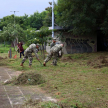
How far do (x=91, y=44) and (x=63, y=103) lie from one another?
18563 millimetres

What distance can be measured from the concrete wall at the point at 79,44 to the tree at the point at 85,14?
397 centimetres

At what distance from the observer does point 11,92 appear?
605cm

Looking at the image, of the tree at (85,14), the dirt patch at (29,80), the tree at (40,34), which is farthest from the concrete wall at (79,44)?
the dirt patch at (29,80)

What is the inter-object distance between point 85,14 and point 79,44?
625 centimetres

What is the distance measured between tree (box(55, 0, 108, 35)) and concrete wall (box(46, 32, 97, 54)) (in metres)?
3.97

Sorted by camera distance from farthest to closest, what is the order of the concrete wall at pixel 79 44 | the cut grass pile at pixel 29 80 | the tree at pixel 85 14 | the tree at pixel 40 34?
the concrete wall at pixel 79 44
the tree at pixel 40 34
the tree at pixel 85 14
the cut grass pile at pixel 29 80

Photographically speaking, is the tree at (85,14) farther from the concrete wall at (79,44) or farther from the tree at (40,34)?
the concrete wall at (79,44)

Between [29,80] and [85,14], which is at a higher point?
[85,14]

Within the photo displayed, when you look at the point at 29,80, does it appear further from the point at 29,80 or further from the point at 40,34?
the point at 40,34

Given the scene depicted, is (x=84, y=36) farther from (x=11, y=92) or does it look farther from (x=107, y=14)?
(x=11, y=92)

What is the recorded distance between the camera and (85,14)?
1702cm

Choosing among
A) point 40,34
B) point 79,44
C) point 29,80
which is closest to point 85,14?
point 40,34

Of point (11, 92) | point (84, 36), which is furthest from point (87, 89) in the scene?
point (84, 36)

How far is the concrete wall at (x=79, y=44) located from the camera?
2272 cm
